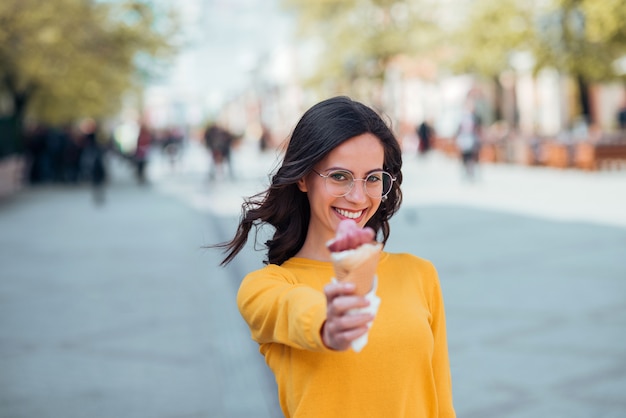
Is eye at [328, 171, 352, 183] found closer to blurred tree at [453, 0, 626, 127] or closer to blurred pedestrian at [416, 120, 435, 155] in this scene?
blurred tree at [453, 0, 626, 127]

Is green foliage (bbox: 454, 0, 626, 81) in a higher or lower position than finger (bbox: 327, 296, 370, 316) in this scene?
higher

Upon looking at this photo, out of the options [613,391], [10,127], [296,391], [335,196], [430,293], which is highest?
[10,127]

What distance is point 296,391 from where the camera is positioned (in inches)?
81.7

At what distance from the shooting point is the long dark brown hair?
213 cm

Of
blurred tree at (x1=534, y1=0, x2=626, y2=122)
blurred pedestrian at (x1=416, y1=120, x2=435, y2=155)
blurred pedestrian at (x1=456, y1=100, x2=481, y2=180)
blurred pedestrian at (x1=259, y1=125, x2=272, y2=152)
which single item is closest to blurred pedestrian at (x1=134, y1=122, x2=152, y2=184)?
blurred pedestrian at (x1=456, y1=100, x2=481, y2=180)

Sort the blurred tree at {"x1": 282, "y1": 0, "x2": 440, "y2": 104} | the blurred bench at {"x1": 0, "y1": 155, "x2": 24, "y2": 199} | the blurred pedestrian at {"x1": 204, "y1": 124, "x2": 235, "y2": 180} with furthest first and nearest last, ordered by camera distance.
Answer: the blurred tree at {"x1": 282, "y1": 0, "x2": 440, "y2": 104}
the blurred pedestrian at {"x1": 204, "y1": 124, "x2": 235, "y2": 180}
the blurred bench at {"x1": 0, "y1": 155, "x2": 24, "y2": 199}

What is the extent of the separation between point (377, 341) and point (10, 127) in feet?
95.6

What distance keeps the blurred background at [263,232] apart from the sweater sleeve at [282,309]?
22.6 inches

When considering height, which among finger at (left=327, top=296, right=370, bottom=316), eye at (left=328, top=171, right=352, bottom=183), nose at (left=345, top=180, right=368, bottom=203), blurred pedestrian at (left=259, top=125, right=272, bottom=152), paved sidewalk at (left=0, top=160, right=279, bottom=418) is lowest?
paved sidewalk at (left=0, top=160, right=279, bottom=418)

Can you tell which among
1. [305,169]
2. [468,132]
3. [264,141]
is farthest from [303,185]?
[264,141]

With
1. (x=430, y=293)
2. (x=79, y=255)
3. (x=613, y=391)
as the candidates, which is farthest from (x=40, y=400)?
(x=79, y=255)

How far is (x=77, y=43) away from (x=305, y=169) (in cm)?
2675

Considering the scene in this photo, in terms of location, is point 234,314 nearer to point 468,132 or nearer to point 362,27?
point 468,132

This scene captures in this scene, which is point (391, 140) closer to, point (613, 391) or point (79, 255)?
point (613, 391)
